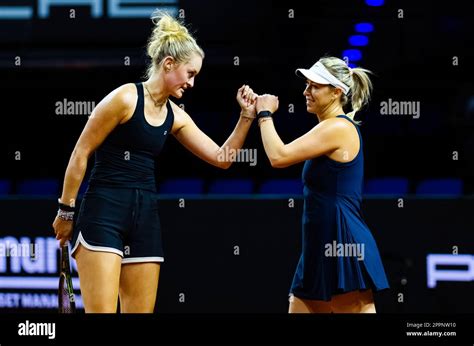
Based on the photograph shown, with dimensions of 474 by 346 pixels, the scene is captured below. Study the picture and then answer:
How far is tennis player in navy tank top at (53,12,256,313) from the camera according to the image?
157 inches

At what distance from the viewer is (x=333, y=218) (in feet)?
13.5

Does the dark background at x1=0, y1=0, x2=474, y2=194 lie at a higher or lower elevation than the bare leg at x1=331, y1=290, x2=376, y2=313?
higher

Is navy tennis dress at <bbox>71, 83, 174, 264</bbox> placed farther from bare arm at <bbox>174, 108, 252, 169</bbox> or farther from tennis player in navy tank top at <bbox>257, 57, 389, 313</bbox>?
tennis player in navy tank top at <bbox>257, 57, 389, 313</bbox>

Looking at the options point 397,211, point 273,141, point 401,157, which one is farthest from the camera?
point 401,157

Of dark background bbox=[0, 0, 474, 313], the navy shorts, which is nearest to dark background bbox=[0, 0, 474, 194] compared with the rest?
dark background bbox=[0, 0, 474, 313]

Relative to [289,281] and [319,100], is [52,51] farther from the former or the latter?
[319,100]

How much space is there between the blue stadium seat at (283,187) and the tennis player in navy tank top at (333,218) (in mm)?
2971

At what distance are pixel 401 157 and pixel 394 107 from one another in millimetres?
957

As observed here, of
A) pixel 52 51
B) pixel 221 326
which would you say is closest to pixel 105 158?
pixel 221 326

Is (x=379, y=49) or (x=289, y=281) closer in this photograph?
(x=289, y=281)

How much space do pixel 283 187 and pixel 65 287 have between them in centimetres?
326

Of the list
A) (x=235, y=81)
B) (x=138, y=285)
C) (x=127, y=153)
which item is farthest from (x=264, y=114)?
(x=235, y=81)

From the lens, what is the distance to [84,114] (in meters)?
8.89

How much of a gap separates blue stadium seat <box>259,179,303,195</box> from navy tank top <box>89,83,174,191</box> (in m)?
3.24
